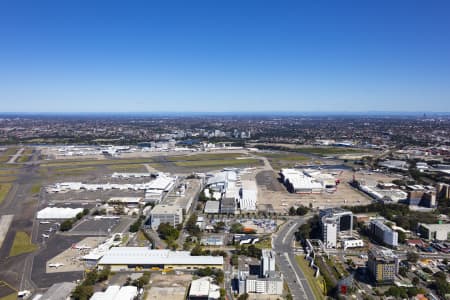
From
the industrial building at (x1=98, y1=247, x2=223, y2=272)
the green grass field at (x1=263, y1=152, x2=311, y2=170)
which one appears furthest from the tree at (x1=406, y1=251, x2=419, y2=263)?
the green grass field at (x1=263, y1=152, x2=311, y2=170)

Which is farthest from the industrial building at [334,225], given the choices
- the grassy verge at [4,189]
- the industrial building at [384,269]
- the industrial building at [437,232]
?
the grassy verge at [4,189]

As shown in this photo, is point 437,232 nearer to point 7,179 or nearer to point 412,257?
point 412,257

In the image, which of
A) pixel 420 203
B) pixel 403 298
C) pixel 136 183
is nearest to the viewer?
pixel 403 298

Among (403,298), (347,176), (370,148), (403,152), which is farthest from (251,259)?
(370,148)

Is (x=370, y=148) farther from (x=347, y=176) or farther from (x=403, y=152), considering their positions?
(x=347, y=176)

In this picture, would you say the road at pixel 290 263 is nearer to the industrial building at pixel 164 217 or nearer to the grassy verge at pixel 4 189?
the industrial building at pixel 164 217

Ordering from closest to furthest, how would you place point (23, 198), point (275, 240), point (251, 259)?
point (251, 259) → point (275, 240) → point (23, 198)
